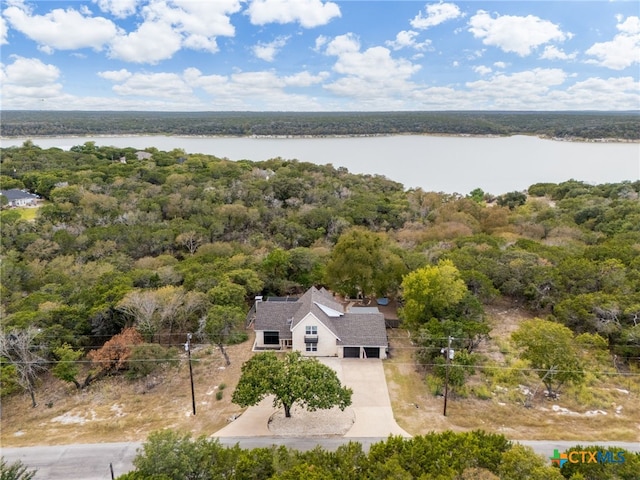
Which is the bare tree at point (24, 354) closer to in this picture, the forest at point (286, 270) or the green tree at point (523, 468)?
the forest at point (286, 270)

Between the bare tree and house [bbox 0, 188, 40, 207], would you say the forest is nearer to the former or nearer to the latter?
the bare tree

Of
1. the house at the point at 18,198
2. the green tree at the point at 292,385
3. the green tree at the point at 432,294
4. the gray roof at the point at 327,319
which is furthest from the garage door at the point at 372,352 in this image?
the house at the point at 18,198

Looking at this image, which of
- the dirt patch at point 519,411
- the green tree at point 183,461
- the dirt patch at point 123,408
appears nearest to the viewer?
the green tree at point 183,461

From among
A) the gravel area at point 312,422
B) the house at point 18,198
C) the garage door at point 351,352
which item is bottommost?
the gravel area at point 312,422

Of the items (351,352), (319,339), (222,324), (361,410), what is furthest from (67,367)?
(351,352)

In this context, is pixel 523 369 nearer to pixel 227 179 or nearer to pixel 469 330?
pixel 469 330

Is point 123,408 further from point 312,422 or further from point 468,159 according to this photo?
point 468,159
